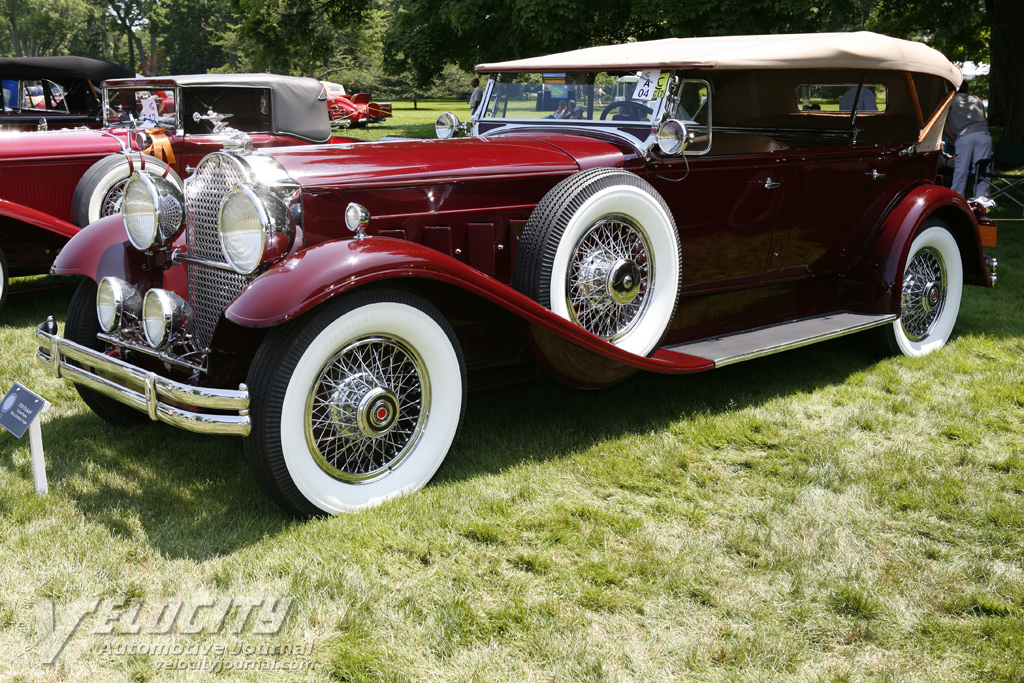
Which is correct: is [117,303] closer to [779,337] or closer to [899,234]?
[779,337]

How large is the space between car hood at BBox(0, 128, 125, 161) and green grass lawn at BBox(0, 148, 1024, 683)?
146 inches

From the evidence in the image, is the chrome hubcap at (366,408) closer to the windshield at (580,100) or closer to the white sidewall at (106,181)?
the windshield at (580,100)

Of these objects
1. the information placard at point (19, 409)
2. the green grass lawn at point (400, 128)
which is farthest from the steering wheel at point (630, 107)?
the green grass lawn at point (400, 128)

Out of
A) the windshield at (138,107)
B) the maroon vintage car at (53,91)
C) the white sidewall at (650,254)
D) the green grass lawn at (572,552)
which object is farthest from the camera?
the maroon vintage car at (53,91)

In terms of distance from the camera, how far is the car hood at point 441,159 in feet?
12.3

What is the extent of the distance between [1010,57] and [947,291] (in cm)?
1166

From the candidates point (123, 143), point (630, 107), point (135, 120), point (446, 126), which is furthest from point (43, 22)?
point (630, 107)

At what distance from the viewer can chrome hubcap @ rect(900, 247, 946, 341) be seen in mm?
5715

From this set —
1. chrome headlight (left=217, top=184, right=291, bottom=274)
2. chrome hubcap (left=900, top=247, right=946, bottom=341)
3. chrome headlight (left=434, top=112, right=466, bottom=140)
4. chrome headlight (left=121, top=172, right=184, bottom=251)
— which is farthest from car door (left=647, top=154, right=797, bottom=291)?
chrome headlight (left=121, top=172, right=184, bottom=251)

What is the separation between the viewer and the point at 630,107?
186 inches

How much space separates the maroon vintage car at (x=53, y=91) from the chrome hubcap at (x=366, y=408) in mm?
7639

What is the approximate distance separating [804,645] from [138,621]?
2088mm

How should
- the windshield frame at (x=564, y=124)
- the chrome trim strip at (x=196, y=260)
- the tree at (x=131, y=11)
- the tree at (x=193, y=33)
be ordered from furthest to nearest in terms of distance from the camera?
the tree at (x=193, y=33) < the tree at (x=131, y=11) < the windshield frame at (x=564, y=124) < the chrome trim strip at (x=196, y=260)

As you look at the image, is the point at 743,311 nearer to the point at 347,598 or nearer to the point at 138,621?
the point at 347,598
